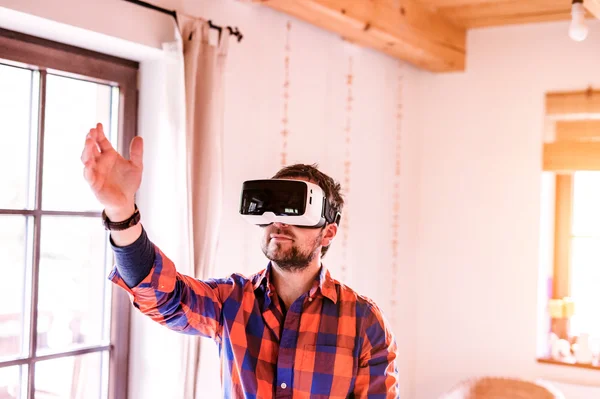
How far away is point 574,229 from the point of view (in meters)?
3.86

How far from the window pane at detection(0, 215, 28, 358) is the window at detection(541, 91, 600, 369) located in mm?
2744

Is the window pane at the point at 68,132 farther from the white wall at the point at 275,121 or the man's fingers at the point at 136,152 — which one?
the man's fingers at the point at 136,152

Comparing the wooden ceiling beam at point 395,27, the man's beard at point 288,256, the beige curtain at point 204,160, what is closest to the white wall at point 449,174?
the wooden ceiling beam at point 395,27

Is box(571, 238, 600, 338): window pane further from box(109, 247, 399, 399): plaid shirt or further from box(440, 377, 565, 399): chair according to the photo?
box(109, 247, 399, 399): plaid shirt

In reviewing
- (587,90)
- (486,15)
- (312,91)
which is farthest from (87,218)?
(587,90)

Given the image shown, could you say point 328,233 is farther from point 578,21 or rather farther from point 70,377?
point 578,21

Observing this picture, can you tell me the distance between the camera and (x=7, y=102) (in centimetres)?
217

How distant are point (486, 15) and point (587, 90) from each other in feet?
2.20

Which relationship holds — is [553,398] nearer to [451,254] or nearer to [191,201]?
[451,254]

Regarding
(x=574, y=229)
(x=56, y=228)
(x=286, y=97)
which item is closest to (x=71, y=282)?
(x=56, y=228)

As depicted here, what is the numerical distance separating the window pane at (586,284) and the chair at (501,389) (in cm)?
54

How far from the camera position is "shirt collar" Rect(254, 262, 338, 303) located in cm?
188

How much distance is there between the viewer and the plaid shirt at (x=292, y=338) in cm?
179

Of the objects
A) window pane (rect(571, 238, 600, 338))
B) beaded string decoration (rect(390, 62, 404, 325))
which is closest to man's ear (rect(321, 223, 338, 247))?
beaded string decoration (rect(390, 62, 404, 325))
